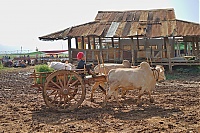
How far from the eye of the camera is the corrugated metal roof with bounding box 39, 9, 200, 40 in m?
21.8

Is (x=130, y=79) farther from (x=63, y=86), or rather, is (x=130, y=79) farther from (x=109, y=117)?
(x=63, y=86)

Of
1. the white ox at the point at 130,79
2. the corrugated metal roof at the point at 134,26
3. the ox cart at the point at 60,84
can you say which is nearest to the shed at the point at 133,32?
the corrugated metal roof at the point at 134,26

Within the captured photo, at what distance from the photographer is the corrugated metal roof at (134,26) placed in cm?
2181

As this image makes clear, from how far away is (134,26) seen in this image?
23219 mm

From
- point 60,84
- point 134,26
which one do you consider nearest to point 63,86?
point 60,84

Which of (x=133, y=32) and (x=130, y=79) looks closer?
(x=130, y=79)

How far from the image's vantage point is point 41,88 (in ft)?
29.4

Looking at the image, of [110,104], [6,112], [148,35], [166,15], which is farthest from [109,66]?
[166,15]

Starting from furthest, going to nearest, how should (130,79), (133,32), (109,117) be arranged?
(133,32) < (130,79) < (109,117)

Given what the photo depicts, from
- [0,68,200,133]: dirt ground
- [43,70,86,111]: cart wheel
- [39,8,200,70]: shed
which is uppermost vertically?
[39,8,200,70]: shed

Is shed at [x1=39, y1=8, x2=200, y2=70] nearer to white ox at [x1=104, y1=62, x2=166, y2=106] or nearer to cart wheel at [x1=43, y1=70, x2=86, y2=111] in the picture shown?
white ox at [x1=104, y1=62, x2=166, y2=106]

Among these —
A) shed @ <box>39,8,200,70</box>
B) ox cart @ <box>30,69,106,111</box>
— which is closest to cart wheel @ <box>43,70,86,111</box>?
ox cart @ <box>30,69,106,111</box>

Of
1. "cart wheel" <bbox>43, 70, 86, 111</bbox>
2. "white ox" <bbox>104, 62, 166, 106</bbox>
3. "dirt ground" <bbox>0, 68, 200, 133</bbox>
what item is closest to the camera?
"dirt ground" <bbox>0, 68, 200, 133</bbox>

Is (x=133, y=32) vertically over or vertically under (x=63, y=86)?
over
